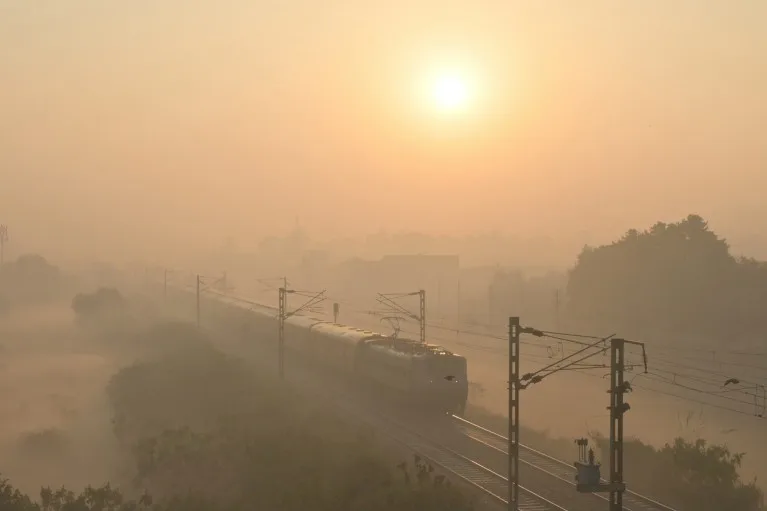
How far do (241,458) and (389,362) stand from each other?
1018cm

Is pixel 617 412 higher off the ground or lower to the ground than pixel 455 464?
higher

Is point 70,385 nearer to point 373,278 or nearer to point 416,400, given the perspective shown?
point 416,400

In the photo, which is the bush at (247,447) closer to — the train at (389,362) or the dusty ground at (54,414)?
the dusty ground at (54,414)

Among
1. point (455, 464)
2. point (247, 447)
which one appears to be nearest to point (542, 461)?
point (455, 464)

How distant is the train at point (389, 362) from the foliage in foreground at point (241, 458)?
3549 millimetres

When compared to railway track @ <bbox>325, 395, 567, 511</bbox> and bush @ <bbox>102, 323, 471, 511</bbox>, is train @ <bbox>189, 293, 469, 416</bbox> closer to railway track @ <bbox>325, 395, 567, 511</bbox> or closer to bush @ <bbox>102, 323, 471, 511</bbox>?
railway track @ <bbox>325, 395, 567, 511</bbox>

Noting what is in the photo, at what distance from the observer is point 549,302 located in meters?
96.9

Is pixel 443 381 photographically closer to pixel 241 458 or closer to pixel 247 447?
pixel 247 447

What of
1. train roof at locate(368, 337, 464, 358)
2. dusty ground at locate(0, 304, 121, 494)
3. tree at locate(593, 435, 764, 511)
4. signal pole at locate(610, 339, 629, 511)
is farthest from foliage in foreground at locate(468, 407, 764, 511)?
dusty ground at locate(0, 304, 121, 494)

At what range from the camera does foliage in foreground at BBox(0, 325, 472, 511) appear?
25297 mm

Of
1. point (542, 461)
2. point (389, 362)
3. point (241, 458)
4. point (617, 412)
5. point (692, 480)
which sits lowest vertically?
point (241, 458)

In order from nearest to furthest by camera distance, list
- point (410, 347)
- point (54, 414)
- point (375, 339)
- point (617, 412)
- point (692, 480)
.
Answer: point (617, 412), point (692, 480), point (410, 347), point (375, 339), point (54, 414)

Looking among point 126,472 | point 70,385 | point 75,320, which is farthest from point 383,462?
point 75,320

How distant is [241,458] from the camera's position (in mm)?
32031
